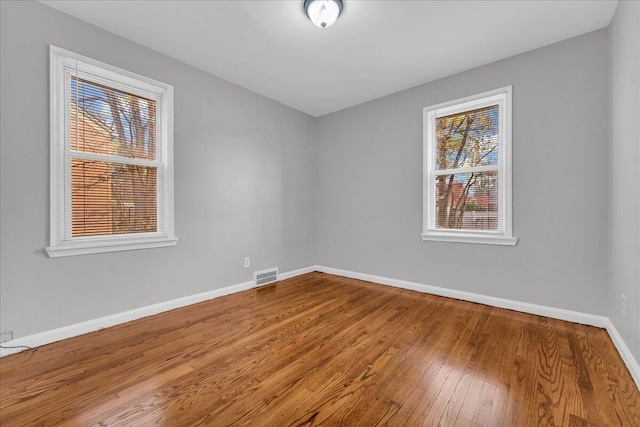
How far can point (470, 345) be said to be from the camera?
2.08 meters

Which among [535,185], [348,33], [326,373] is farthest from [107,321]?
[535,185]

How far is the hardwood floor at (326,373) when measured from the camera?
54.0 inches

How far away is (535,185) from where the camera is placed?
2.66 metres

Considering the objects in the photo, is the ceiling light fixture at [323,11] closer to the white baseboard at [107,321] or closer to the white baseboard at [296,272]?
the white baseboard at [107,321]

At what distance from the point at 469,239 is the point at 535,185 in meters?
0.81

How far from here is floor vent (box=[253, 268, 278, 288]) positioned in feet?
11.9

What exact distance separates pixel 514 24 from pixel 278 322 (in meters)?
3.36

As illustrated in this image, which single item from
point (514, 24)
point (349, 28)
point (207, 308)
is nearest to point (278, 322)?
point (207, 308)

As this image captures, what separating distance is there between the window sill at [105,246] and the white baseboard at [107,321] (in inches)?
23.4

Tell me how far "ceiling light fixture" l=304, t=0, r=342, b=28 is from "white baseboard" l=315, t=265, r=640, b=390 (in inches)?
119

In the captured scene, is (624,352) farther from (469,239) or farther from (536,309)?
(469,239)

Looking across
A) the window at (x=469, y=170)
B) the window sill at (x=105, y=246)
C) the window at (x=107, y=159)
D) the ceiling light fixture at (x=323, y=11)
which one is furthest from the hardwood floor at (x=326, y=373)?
the ceiling light fixture at (x=323, y=11)

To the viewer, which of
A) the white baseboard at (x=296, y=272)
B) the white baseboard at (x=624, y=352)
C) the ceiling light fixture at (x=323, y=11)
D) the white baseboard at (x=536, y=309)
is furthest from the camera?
the white baseboard at (x=296, y=272)

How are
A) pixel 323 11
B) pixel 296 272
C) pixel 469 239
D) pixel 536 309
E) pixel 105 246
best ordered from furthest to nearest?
pixel 296 272
pixel 469 239
pixel 536 309
pixel 105 246
pixel 323 11
